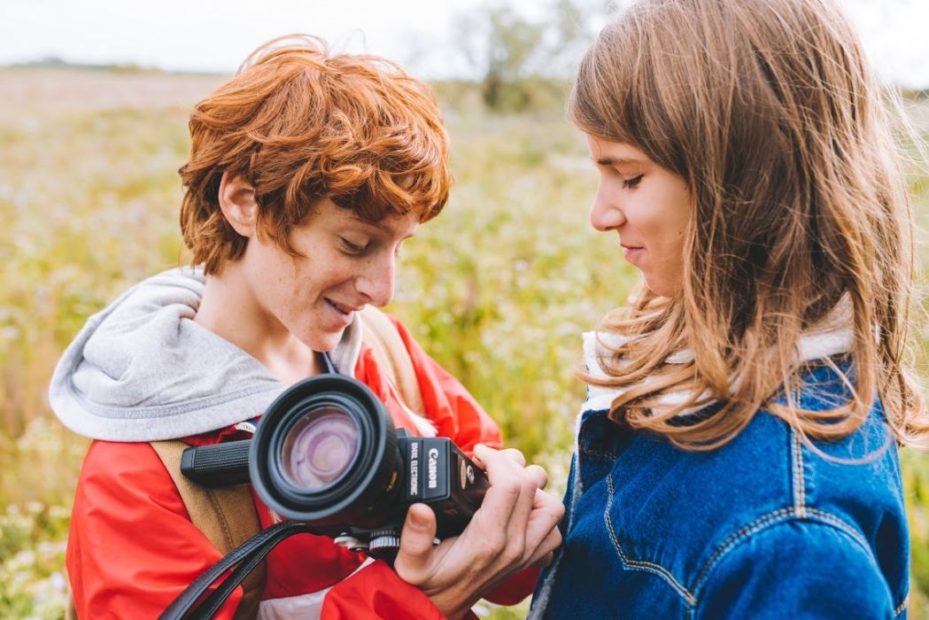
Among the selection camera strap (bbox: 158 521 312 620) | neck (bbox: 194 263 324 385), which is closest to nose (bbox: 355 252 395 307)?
neck (bbox: 194 263 324 385)

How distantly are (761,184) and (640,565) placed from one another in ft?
2.09

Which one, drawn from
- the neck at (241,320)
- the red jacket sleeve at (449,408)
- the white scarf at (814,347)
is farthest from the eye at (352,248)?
Answer: the white scarf at (814,347)

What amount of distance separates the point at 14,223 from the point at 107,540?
593 cm

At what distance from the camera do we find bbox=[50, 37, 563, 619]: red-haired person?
1.36 meters

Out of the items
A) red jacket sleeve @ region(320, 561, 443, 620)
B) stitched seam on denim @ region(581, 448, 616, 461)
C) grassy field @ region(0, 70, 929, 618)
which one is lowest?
grassy field @ region(0, 70, 929, 618)

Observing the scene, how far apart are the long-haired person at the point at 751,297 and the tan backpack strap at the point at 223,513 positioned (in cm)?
69

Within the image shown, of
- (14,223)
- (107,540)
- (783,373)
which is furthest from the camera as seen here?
(14,223)

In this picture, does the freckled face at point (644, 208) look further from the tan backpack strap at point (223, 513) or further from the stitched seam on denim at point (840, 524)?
the tan backpack strap at point (223, 513)

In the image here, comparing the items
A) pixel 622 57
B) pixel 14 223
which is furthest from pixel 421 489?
pixel 14 223

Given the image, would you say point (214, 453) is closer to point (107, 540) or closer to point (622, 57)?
point (107, 540)

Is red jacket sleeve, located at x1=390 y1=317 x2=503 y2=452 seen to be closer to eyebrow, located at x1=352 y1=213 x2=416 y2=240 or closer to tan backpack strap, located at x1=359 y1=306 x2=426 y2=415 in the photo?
tan backpack strap, located at x1=359 y1=306 x2=426 y2=415

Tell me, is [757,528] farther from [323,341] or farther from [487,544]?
[323,341]

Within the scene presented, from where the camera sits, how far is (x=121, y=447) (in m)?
1.44

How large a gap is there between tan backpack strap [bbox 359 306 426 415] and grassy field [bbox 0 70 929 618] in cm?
52
